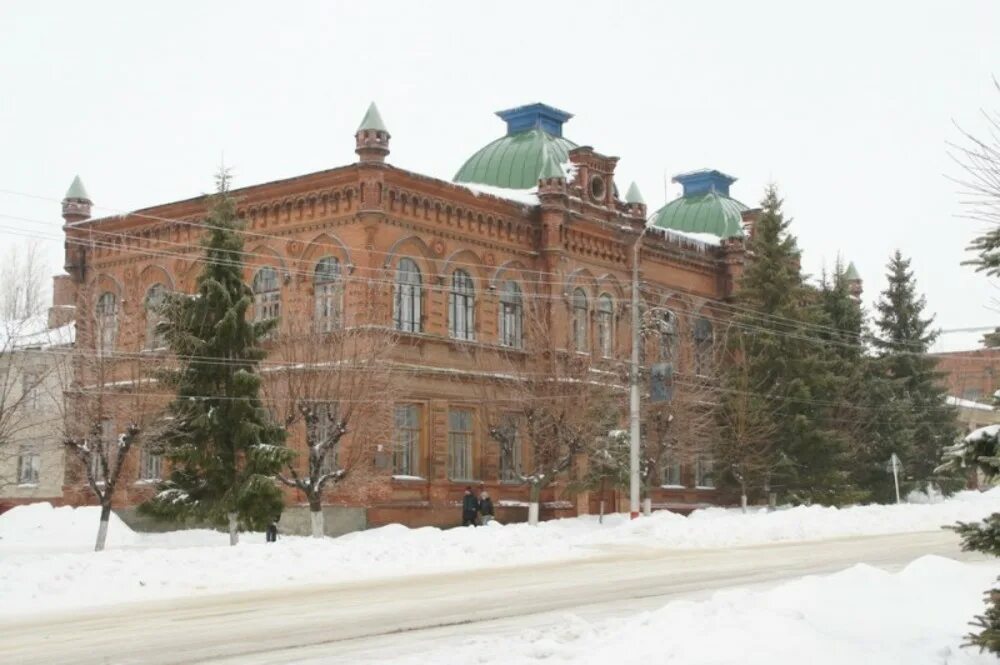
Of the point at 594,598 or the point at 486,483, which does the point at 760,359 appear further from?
the point at 594,598

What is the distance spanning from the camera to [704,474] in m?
50.0

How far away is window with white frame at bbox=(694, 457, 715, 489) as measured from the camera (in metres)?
49.2

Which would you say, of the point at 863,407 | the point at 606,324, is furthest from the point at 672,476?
the point at 863,407

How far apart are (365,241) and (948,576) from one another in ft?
77.7

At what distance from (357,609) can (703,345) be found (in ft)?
117

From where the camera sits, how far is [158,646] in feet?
41.5

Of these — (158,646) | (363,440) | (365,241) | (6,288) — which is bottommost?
(158,646)

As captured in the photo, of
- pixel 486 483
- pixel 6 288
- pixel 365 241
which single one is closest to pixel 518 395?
pixel 486 483

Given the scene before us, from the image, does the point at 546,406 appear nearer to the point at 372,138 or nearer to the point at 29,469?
the point at 372,138

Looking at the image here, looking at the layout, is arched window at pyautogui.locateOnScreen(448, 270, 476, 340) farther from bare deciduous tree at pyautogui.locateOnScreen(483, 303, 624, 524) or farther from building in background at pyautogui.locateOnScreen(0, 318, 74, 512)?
building in background at pyautogui.locateOnScreen(0, 318, 74, 512)

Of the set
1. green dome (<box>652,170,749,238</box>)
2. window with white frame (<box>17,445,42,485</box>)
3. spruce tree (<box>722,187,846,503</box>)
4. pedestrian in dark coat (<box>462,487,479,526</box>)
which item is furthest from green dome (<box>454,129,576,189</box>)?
window with white frame (<box>17,445,42,485</box>)

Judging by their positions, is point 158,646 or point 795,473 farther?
point 795,473

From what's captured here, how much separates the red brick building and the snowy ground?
2.63 meters

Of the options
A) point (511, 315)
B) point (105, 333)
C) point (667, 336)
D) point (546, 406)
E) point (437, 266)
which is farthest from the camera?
point (667, 336)
